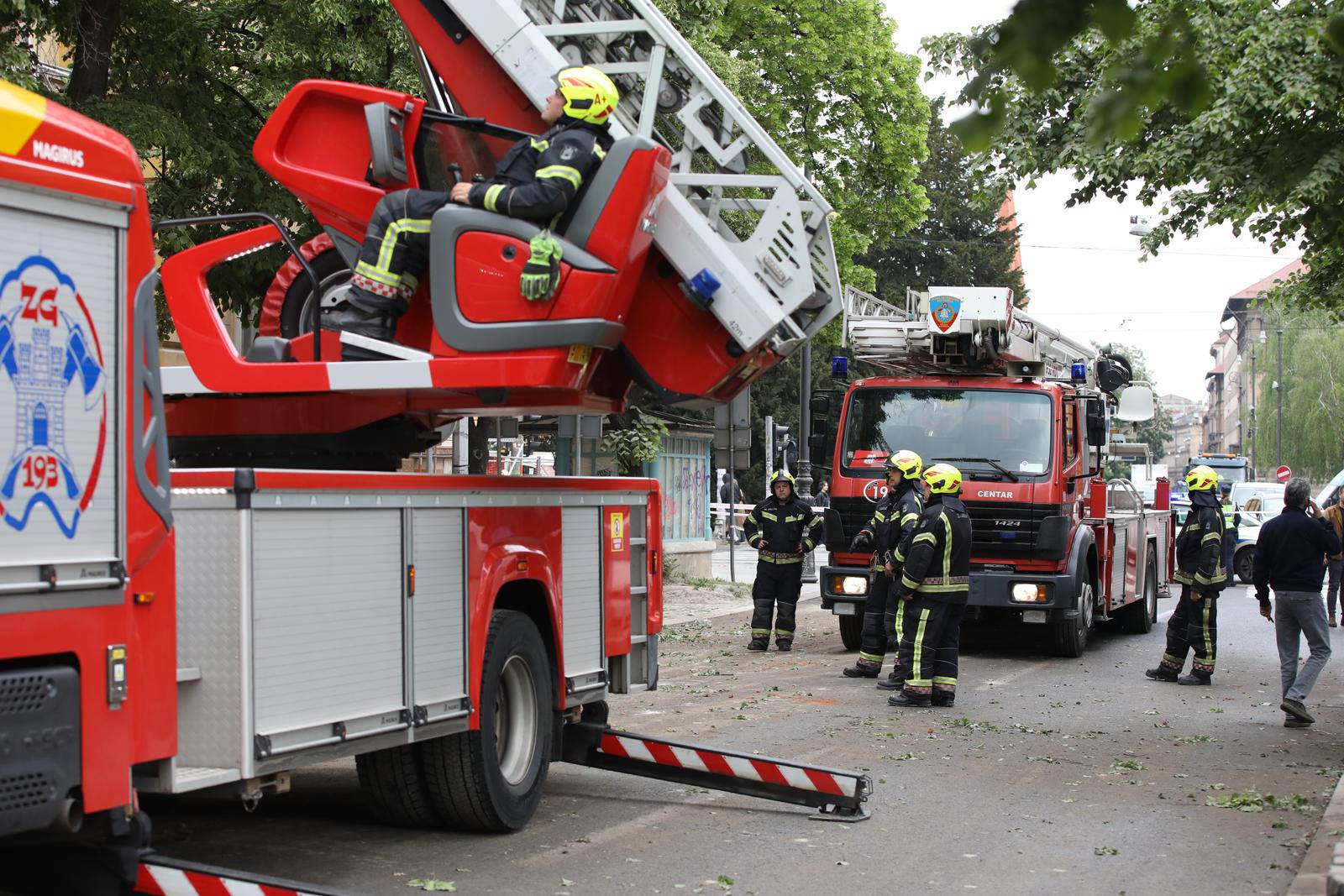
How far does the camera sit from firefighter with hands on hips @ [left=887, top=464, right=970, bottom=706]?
12023 millimetres

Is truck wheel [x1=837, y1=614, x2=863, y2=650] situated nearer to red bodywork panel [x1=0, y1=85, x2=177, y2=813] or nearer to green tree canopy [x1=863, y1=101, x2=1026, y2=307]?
red bodywork panel [x1=0, y1=85, x2=177, y2=813]

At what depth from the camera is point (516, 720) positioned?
749 cm

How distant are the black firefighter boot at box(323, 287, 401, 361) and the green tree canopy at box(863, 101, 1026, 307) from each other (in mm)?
52416

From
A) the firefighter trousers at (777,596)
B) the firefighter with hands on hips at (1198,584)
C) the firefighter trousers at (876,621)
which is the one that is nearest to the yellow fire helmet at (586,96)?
the firefighter trousers at (876,621)

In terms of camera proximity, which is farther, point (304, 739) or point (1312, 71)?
point (1312, 71)

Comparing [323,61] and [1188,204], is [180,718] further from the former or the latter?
[1188,204]

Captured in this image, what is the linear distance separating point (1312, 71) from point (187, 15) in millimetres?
8741

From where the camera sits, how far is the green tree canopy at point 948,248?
2315 inches

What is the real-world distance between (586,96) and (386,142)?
97 cm

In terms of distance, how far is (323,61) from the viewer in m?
12.6

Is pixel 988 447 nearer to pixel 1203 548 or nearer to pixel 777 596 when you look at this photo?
pixel 1203 548

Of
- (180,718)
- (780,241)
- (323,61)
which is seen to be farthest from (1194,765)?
(323,61)

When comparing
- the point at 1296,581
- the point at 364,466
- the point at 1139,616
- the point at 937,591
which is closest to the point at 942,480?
the point at 937,591

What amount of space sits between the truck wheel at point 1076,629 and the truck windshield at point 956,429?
1582 mm
